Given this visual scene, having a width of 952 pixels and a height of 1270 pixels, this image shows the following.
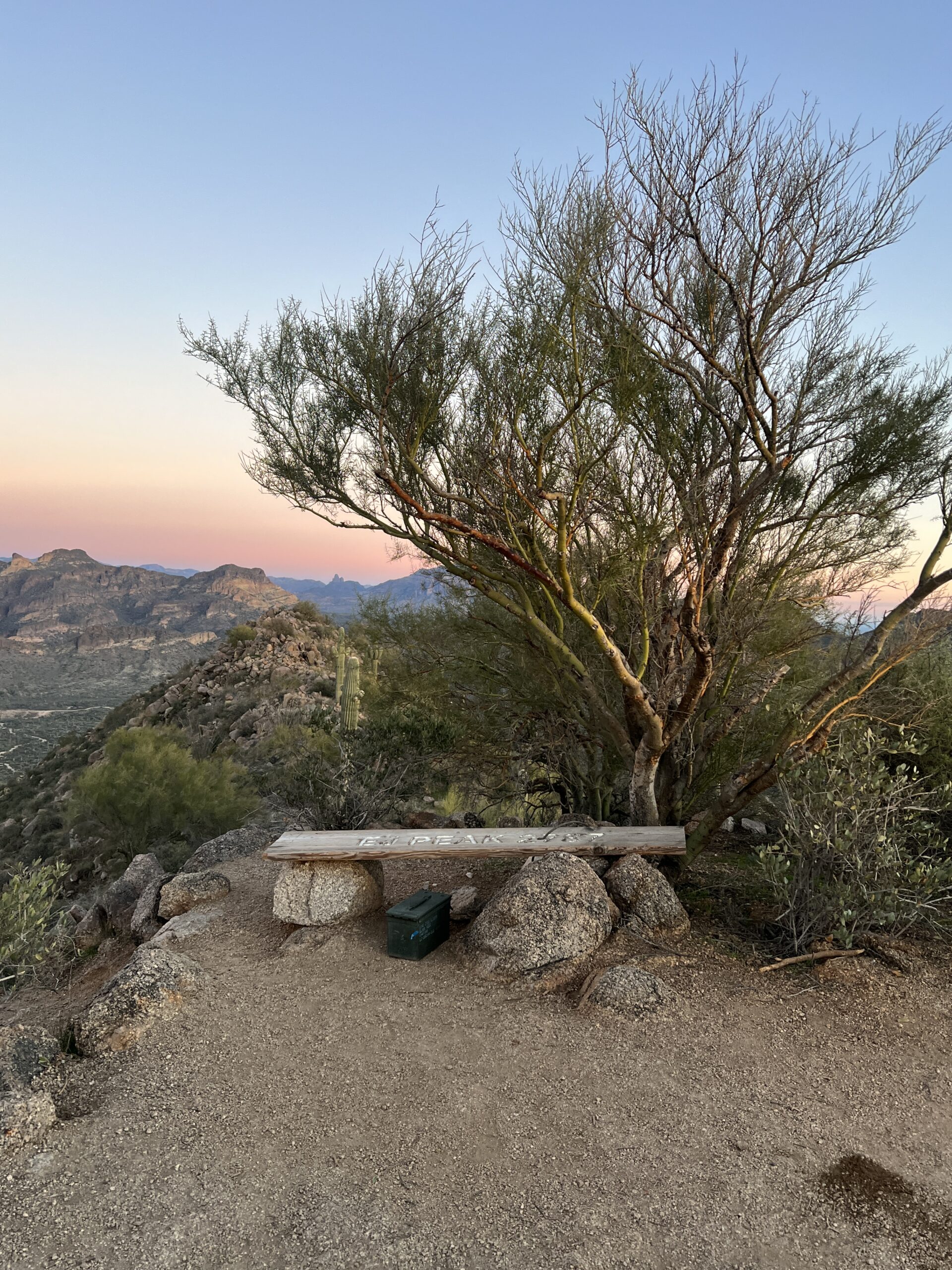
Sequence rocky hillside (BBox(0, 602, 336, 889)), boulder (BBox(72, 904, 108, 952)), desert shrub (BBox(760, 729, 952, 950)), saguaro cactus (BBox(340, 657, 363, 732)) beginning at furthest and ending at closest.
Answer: rocky hillside (BBox(0, 602, 336, 889)), saguaro cactus (BBox(340, 657, 363, 732)), boulder (BBox(72, 904, 108, 952)), desert shrub (BBox(760, 729, 952, 950))

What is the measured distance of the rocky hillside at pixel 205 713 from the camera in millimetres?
21422

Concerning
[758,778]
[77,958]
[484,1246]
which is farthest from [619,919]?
[77,958]

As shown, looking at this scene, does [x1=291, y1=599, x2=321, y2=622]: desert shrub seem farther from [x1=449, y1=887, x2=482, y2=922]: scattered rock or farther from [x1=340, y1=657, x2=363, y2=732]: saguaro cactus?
[x1=449, y1=887, x2=482, y2=922]: scattered rock

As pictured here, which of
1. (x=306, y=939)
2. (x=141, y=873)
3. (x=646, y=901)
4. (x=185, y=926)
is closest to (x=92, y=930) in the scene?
(x=141, y=873)

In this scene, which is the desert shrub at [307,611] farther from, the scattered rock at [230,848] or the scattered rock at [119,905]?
the scattered rock at [119,905]

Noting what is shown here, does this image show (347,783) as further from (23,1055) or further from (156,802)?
(156,802)

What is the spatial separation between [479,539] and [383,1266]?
4492 millimetres

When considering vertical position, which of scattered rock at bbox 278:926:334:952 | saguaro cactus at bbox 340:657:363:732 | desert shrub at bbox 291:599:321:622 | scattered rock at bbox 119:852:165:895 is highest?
desert shrub at bbox 291:599:321:622


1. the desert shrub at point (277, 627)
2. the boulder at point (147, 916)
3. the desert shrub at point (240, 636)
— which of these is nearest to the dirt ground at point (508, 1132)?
the boulder at point (147, 916)

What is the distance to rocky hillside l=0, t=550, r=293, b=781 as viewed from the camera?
4238cm

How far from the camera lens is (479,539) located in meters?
6.05

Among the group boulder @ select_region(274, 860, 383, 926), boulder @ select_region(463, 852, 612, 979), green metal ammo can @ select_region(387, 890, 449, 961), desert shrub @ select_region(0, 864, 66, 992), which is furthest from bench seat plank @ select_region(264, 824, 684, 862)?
desert shrub @ select_region(0, 864, 66, 992)

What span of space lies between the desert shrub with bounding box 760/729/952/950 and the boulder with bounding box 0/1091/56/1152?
5.11 m

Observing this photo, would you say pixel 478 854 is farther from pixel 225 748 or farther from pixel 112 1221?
pixel 225 748
